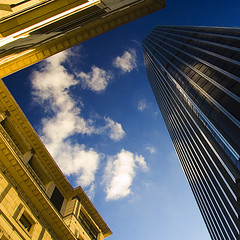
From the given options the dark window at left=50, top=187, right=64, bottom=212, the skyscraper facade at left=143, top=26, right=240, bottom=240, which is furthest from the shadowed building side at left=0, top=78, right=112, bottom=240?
the skyscraper facade at left=143, top=26, right=240, bottom=240

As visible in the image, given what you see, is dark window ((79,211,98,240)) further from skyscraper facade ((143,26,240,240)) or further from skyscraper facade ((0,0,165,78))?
skyscraper facade ((143,26,240,240))

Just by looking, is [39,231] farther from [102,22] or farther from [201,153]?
[201,153]

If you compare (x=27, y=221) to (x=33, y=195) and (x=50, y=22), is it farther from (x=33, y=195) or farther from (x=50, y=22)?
(x=50, y=22)

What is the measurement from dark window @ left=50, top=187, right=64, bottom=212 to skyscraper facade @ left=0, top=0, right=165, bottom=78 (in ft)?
47.5

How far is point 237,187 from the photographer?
3469 centimetres

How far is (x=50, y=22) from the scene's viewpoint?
10.7 m

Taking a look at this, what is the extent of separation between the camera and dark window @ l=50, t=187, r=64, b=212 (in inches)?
891

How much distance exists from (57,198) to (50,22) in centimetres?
2006

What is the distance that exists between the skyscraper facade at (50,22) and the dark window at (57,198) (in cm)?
1449

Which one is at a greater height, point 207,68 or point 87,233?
point 207,68

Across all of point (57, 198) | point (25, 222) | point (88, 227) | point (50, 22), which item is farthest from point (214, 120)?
point (50, 22)

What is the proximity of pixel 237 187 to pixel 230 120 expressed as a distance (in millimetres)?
12051

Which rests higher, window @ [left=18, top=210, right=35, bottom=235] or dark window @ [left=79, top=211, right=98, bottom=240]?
dark window @ [left=79, top=211, right=98, bottom=240]

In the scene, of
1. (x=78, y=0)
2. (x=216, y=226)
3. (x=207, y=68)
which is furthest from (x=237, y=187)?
(x=78, y=0)
